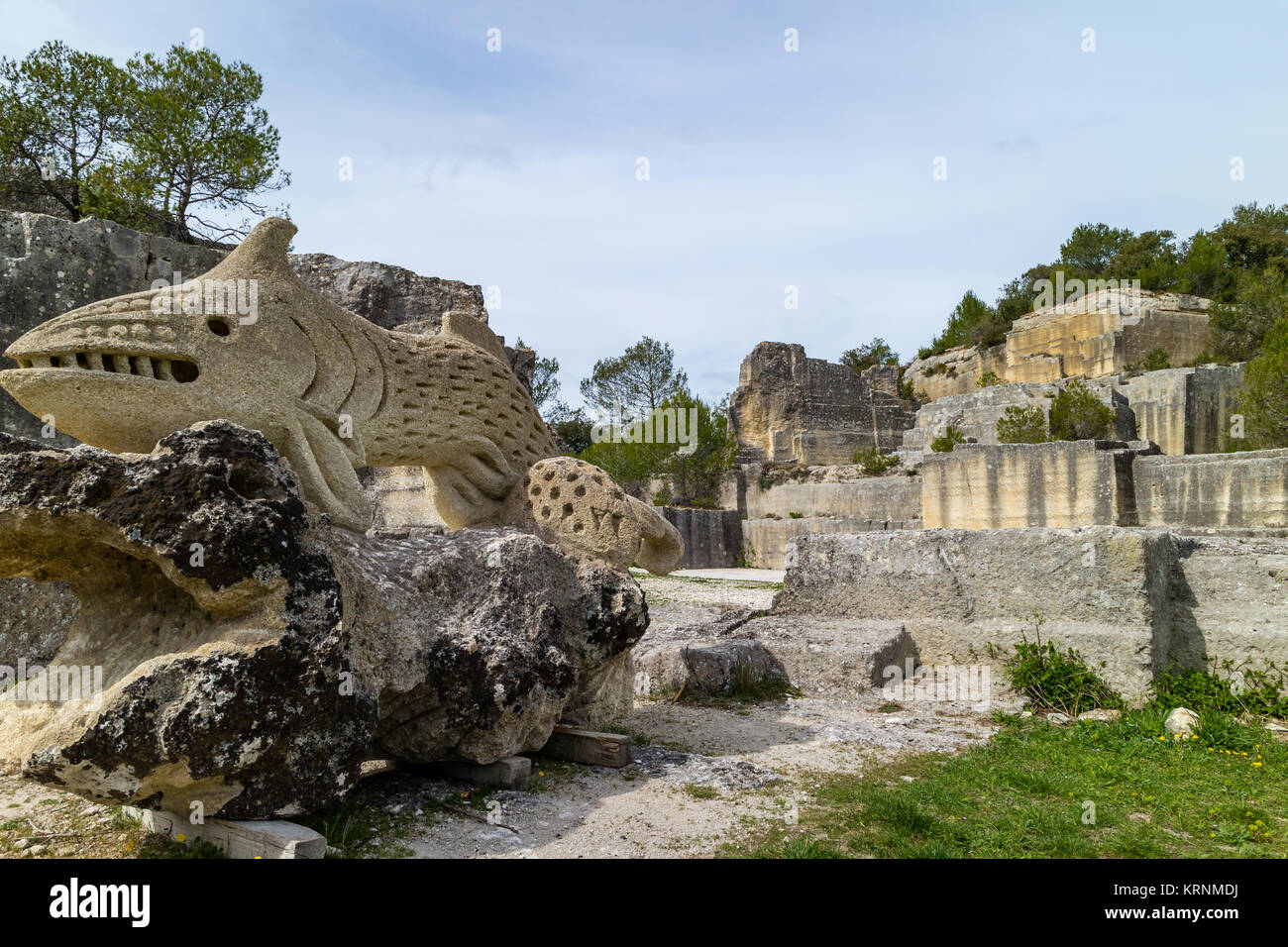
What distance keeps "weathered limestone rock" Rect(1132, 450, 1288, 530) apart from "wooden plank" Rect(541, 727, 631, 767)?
9.95m

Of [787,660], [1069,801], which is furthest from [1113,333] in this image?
[1069,801]

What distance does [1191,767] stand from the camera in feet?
12.8

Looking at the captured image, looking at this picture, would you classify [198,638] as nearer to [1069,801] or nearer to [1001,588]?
[1069,801]

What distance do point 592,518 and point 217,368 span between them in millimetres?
1969

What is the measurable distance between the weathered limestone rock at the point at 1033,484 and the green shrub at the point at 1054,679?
662cm

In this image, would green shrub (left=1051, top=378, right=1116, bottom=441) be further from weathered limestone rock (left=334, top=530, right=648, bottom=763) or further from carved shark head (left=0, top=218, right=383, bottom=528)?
carved shark head (left=0, top=218, right=383, bottom=528)

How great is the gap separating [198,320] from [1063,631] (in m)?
5.04

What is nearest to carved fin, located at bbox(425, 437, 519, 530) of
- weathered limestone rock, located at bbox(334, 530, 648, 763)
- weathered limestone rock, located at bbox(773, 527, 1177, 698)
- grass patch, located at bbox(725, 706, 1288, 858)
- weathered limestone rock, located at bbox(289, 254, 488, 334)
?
weathered limestone rock, located at bbox(334, 530, 648, 763)

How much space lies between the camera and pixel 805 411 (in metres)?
32.2

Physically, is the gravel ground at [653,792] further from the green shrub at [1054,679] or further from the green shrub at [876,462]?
the green shrub at [876,462]

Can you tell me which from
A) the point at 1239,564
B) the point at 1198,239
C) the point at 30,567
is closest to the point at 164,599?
the point at 30,567

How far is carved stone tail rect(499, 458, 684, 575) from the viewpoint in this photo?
4664 millimetres

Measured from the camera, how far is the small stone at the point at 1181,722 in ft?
14.4
